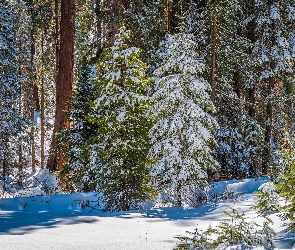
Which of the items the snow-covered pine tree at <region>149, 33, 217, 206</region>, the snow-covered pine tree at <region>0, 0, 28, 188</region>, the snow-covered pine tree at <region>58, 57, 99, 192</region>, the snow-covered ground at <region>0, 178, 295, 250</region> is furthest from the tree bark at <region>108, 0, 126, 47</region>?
the snow-covered ground at <region>0, 178, 295, 250</region>

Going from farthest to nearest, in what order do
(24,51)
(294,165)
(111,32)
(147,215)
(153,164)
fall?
(24,51) → (111,32) → (153,164) → (147,215) → (294,165)

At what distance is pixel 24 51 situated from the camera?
25094 mm

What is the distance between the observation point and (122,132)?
8609mm

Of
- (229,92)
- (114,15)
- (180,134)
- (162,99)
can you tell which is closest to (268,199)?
(180,134)

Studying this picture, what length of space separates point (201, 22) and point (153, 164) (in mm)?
8043

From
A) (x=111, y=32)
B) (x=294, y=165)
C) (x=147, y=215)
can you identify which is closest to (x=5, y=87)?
(x=111, y=32)

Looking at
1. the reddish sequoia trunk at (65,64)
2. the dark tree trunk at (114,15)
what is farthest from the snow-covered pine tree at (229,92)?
the reddish sequoia trunk at (65,64)

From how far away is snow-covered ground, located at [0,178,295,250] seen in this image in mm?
4074

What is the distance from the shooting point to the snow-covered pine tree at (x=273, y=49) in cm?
1631

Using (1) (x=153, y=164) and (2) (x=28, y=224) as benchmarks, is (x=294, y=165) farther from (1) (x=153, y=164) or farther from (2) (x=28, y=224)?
(1) (x=153, y=164)

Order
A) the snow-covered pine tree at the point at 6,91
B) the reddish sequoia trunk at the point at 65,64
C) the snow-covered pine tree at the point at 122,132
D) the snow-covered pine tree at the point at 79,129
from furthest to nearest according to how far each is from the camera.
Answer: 1. the snow-covered pine tree at the point at 6,91
2. the reddish sequoia trunk at the point at 65,64
3. the snow-covered pine tree at the point at 79,129
4. the snow-covered pine tree at the point at 122,132

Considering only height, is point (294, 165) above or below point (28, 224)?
above

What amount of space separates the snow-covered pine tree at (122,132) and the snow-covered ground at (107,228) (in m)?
0.86

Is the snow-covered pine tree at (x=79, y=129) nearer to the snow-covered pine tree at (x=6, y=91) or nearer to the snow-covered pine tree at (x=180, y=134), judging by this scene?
the snow-covered pine tree at (x=180, y=134)
